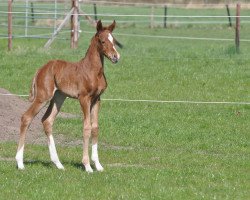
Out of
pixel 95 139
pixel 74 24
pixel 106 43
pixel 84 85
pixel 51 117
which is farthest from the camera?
pixel 74 24

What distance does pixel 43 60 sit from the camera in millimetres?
25219

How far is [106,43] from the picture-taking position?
40.1 ft

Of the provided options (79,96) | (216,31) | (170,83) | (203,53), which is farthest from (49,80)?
(216,31)

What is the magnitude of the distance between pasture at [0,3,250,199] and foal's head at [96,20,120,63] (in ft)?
5.22

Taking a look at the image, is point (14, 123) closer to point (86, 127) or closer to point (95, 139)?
point (95, 139)

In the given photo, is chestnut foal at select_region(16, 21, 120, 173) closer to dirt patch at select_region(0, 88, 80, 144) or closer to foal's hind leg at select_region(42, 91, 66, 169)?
foal's hind leg at select_region(42, 91, 66, 169)

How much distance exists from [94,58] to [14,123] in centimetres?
436

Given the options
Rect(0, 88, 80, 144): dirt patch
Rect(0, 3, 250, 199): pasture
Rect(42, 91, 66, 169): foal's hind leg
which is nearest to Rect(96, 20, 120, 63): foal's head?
Rect(42, 91, 66, 169): foal's hind leg

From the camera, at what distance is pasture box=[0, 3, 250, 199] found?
11.1 metres

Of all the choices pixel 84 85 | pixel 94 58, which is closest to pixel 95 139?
pixel 84 85

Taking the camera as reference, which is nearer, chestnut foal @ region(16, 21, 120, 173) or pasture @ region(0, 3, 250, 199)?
pasture @ region(0, 3, 250, 199)

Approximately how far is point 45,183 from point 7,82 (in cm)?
1113

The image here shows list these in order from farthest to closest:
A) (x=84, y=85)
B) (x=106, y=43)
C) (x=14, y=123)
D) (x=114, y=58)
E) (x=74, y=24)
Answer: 1. (x=74, y=24)
2. (x=14, y=123)
3. (x=84, y=85)
4. (x=106, y=43)
5. (x=114, y=58)

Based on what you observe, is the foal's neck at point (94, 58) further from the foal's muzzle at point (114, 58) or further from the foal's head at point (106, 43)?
the foal's muzzle at point (114, 58)
